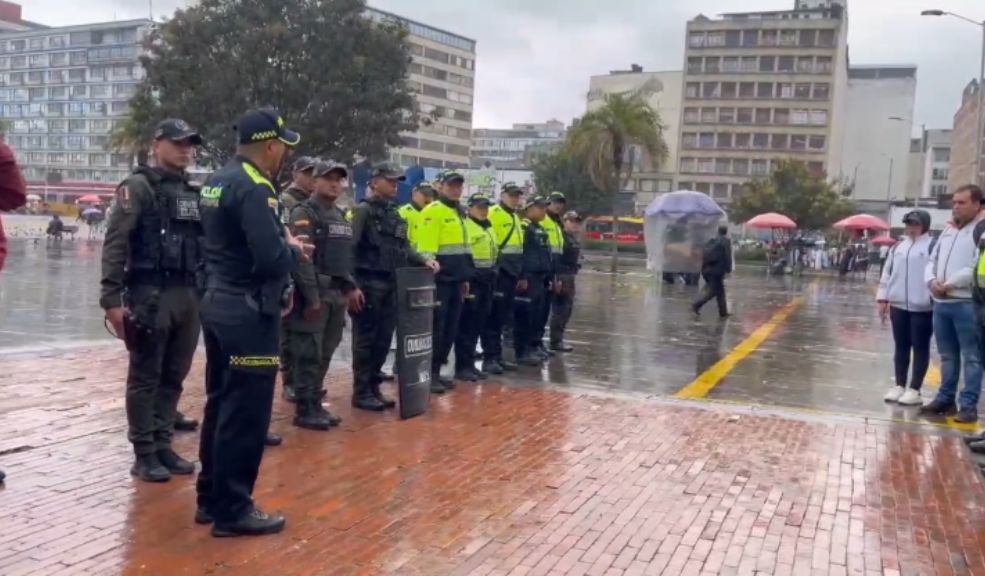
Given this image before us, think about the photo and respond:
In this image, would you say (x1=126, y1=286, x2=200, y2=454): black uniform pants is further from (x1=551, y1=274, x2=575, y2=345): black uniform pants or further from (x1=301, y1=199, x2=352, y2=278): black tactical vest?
(x1=551, y1=274, x2=575, y2=345): black uniform pants

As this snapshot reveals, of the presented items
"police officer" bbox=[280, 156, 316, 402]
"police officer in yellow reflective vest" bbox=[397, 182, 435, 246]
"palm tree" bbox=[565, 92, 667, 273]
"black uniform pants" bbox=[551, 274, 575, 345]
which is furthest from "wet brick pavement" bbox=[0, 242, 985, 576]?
"palm tree" bbox=[565, 92, 667, 273]

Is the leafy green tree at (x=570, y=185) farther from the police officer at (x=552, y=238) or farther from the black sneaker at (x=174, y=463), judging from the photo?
the black sneaker at (x=174, y=463)

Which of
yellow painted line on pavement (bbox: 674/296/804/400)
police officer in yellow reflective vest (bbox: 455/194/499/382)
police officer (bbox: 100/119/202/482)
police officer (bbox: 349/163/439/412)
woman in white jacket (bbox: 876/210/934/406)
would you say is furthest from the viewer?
yellow painted line on pavement (bbox: 674/296/804/400)

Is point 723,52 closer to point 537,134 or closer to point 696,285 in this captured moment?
point 696,285

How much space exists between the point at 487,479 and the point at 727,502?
4.77 feet

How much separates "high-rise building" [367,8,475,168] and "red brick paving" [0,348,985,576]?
105669mm

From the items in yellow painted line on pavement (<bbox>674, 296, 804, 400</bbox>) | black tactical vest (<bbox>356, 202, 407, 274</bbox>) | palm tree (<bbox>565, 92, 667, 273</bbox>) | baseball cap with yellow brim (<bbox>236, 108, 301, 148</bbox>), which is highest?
palm tree (<bbox>565, 92, 667, 273</bbox>)

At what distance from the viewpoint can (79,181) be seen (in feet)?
373

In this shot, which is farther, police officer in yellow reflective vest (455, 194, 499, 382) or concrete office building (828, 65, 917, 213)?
concrete office building (828, 65, 917, 213)

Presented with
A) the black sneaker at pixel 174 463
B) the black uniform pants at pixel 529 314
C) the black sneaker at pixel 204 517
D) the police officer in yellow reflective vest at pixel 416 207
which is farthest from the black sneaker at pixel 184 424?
the black uniform pants at pixel 529 314

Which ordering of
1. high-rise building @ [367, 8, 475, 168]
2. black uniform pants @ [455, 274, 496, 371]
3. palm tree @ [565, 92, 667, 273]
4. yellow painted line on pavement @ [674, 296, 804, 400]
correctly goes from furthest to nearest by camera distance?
1. high-rise building @ [367, 8, 475, 168]
2. palm tree @ [565, 92, 667, 273]
3. yellow painted line on pavement @ [674, 296, 804, 400]
4. black uniform pants @ [455, 274, 496, 371]

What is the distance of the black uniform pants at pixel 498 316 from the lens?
9.62m

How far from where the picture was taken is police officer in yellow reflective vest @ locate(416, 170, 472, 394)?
818 cm

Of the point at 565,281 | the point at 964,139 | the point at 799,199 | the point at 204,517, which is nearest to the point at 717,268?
the point at 565,281
